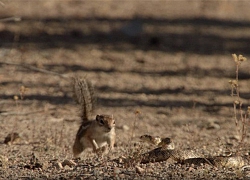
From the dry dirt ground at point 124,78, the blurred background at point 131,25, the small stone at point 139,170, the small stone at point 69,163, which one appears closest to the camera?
the small stone at point 139,170

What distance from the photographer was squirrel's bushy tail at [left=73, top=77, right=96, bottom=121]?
25.3ft

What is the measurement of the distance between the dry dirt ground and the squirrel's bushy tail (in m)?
0.43

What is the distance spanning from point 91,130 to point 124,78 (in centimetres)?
452

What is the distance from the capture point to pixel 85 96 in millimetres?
7805

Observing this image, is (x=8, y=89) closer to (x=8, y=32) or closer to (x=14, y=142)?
(x=14, y=142)

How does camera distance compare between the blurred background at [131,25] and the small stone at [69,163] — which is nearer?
the small stone at [69,163]

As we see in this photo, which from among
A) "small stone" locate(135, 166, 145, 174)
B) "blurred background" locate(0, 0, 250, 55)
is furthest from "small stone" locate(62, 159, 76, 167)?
"blurred background" locate(0, 0, 250, 55)

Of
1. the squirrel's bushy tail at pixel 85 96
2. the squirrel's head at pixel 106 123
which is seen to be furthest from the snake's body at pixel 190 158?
the squirrel's bushy tail at pixel 85 96

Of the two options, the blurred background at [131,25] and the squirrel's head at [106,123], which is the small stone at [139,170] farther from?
the blurred background at [131,25]

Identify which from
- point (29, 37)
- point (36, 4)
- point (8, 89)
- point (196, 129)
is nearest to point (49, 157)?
point (196, 129)

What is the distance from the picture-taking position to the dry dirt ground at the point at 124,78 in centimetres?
683

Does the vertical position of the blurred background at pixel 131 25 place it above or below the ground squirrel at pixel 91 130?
above

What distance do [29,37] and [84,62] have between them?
2.07 metres

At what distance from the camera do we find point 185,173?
19.5 ft
